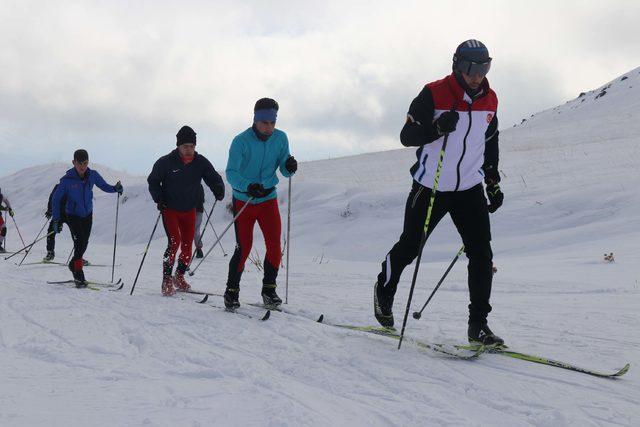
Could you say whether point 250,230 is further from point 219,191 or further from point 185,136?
point 185,136

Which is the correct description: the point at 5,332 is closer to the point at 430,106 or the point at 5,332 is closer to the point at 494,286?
the point at 430,106

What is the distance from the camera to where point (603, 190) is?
452 inches

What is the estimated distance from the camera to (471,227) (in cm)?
401

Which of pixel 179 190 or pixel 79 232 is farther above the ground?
pixel 179 190

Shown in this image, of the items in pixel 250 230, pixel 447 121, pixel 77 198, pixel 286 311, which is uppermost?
pixel 447 121

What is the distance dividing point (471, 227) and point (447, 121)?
2.78ft

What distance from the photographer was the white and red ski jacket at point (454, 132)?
3.84m

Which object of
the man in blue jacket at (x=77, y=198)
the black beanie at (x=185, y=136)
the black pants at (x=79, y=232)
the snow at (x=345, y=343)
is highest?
the black beanie at (x=185, y=136)

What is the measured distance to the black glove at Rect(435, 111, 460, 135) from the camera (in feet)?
11.9

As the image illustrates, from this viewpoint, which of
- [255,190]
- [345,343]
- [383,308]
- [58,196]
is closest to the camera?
[345,343]

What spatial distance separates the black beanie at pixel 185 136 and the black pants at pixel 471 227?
3675 millimetres

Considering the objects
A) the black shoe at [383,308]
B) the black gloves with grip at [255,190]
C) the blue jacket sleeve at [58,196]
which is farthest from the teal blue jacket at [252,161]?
the blue jacket sleeve at [58,196]

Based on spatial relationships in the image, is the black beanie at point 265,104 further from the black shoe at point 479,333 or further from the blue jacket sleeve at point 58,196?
the blue jacket sleeve at point 58,196

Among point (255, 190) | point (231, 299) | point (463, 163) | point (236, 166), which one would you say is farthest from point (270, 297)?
point (463, 163)
